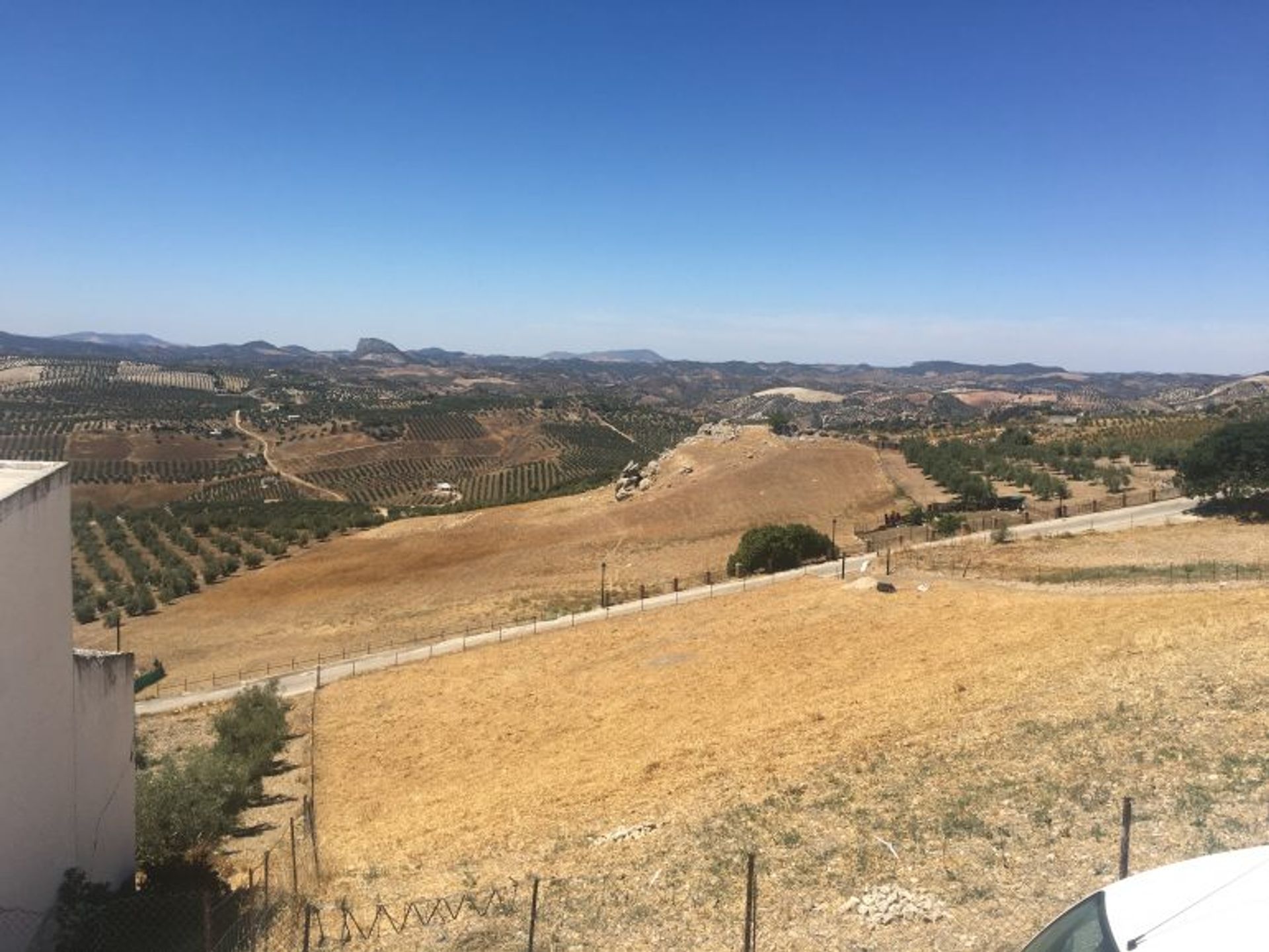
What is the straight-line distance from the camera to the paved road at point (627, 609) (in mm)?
32281

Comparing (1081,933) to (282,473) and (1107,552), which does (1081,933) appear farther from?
(282,473)

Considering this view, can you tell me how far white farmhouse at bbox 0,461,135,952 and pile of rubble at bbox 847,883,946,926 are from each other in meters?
10.0

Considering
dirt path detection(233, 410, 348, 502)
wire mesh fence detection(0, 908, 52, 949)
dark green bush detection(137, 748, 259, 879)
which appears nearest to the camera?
wire mesh fence detection(0, 908, 52, 949)

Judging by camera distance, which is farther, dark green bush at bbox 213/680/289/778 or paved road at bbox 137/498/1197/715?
paved road at bbox 137/498/1197/715

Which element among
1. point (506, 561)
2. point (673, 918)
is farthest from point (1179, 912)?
point (506, 561)

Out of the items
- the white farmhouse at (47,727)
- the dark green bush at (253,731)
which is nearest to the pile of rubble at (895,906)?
the white farmhouse at (47,727)

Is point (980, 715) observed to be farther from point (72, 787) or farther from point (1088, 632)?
point (72, 787)

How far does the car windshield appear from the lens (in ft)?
15.1

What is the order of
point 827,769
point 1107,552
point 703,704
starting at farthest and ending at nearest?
point 1107,552 → point 703,704 → point 827,769

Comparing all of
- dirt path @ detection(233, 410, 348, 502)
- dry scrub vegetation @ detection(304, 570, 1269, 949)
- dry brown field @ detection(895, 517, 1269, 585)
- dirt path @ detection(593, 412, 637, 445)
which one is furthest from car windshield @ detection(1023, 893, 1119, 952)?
dirt path @ detection(593, 412, 637, 445)

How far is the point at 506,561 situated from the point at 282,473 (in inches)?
3175

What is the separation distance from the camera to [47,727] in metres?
11.8

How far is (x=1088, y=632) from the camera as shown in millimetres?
21547

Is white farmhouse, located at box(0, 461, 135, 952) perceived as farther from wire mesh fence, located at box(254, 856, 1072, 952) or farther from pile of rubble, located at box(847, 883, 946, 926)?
pile of rubble, located at box(847, 883, 946, 926)
